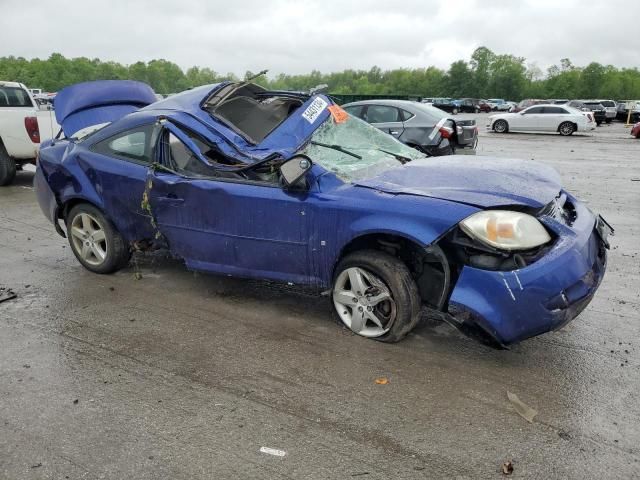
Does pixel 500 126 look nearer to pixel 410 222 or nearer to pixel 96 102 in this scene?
pixel 96 102

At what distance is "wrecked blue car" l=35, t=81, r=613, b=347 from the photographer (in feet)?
10.7

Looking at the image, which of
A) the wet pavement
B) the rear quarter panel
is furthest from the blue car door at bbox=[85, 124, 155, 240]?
the rear quarter panel

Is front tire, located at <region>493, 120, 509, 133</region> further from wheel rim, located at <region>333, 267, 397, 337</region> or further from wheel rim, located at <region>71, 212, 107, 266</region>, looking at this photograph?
wheel rim, located at <region>333, 267, 397, 337</region>

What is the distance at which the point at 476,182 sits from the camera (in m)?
3.64

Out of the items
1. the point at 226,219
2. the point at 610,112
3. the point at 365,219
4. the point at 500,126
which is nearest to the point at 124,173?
the point at 226,219

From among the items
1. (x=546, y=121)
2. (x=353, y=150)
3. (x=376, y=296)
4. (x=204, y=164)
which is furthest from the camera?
(x=546, y=121)

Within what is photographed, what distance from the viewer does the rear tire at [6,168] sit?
10.4 metres

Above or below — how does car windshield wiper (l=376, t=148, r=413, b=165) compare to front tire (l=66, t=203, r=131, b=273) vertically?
above

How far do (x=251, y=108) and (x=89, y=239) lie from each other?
1974 mm

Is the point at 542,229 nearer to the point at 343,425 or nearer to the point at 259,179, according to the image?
the point at 343,425

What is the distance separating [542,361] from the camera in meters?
3.56

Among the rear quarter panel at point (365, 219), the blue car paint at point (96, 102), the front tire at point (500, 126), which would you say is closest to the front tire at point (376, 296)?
the rear quarter panel at point (365, 219)

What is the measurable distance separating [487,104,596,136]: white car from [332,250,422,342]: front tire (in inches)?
986

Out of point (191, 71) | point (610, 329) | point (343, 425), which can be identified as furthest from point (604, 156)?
point (191, 71)
